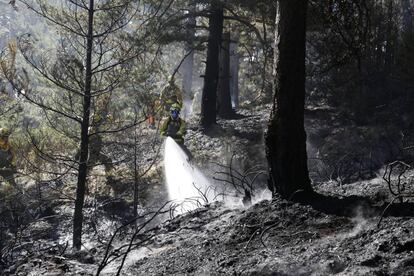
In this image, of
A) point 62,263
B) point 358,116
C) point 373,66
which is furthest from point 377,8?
point 62,263

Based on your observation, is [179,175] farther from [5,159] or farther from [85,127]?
[85,127]

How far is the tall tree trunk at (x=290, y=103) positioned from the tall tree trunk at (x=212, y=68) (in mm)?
11449

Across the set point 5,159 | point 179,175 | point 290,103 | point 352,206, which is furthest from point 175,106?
point 352,206

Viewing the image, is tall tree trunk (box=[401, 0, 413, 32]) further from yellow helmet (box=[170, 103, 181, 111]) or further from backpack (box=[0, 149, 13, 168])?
backpack (box=[0, 149, 13, 168])

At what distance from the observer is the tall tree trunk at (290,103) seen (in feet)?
17.8

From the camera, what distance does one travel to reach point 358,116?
48.9ft

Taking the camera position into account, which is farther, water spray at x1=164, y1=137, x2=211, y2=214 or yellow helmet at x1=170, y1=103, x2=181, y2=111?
yellow helmet at x1=170, y1=103, x2=181, y2=111

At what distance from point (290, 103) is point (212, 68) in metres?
12.0

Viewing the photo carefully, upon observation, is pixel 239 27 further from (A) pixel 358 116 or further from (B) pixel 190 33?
(A) pixel 358 116

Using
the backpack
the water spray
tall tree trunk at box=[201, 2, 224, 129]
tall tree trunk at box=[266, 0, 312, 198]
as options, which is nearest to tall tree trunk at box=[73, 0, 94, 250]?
tall tree trunk at box=[266, 0, 312, 198]

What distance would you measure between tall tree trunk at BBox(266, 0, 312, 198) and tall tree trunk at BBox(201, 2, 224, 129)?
11449 mm

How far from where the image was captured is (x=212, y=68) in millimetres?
17188

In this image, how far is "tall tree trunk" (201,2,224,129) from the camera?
55.6 feet

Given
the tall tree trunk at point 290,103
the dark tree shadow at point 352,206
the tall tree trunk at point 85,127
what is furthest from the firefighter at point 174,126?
the dark tree shadow at point 352,206
